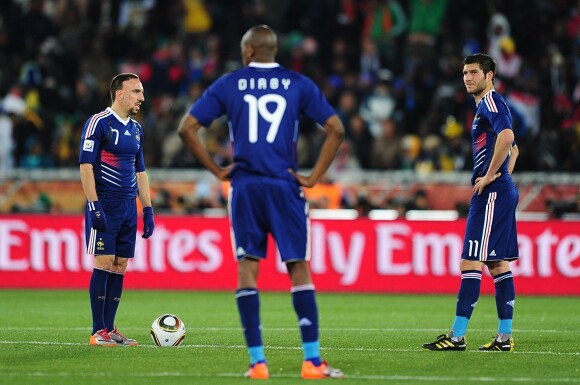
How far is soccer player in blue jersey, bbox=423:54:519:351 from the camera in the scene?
32.9 feet

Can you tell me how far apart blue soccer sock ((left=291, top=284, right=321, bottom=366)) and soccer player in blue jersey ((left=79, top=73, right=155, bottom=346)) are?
2851 mm

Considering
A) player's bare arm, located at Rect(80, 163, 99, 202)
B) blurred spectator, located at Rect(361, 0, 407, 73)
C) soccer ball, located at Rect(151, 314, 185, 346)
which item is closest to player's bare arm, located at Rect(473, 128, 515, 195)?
soccer ball, located at Rect(151, 314, 185, 346)

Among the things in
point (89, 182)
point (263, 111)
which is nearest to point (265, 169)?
point (263, 111)

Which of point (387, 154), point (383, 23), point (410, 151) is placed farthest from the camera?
point (383, 23)

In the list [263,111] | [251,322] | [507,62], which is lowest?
[251,322]

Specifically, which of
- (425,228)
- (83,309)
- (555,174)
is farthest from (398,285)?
(83,309)

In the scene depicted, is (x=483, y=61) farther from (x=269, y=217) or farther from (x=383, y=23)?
(x=383, y=23)

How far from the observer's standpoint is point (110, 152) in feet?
35.1

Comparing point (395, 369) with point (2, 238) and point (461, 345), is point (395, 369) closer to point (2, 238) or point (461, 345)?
point (461, 345)

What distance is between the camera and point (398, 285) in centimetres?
1822

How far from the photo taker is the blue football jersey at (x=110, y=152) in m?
10.6

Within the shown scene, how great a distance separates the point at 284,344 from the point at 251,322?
253cm

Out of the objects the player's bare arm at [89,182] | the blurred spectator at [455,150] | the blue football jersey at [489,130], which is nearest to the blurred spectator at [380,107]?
the blurred spectator at [455,150]

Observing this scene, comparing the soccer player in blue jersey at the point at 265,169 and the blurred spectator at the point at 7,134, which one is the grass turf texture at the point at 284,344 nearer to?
the soccer player in blue jersey at the point at 265,169
